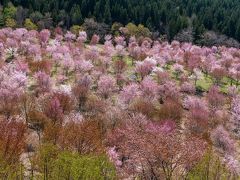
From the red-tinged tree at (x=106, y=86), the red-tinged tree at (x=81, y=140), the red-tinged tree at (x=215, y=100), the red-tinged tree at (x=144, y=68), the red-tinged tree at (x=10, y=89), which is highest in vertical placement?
the red-tinged tree at (x=81, y=140)

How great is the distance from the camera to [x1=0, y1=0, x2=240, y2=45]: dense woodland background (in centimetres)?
15550

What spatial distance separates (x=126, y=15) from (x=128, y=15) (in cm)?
157

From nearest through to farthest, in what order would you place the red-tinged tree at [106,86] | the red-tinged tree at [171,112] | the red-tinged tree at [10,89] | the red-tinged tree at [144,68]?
the red-tinged tree at [10,89] → the red-tinged tree at [171,112] → the red-tinged tree at [106,86] → the red-tinged tree at [144,68]

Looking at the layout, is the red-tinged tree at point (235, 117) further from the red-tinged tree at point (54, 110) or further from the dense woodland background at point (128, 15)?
the dense woodland background at point (128, 15)

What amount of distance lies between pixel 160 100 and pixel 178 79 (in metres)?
18.7

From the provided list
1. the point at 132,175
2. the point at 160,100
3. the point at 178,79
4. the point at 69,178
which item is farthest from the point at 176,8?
the point at 69,178

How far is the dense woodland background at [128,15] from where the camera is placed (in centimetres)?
15550

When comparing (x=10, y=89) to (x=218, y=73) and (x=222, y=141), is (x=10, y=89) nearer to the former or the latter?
(x=222, y=141)

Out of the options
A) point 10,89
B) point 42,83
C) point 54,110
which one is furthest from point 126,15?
point 54,110

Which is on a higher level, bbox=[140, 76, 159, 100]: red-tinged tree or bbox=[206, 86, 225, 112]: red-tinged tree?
bbox=[140, 76, 159, 100]: red-tinged tree

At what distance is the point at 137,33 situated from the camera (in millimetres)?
156875

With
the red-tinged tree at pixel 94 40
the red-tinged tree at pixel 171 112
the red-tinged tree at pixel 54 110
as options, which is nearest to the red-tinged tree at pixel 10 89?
the red-tinged tree at pixel 54 110

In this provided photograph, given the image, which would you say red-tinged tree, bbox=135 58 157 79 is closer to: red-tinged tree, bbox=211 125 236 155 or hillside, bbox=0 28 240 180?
hillside, bbox=0 28 240 180

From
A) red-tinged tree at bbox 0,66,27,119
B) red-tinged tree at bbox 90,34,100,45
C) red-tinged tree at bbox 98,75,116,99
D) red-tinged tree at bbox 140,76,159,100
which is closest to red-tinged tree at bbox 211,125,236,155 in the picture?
red-tinged tree at bbox 140,76,159,100
